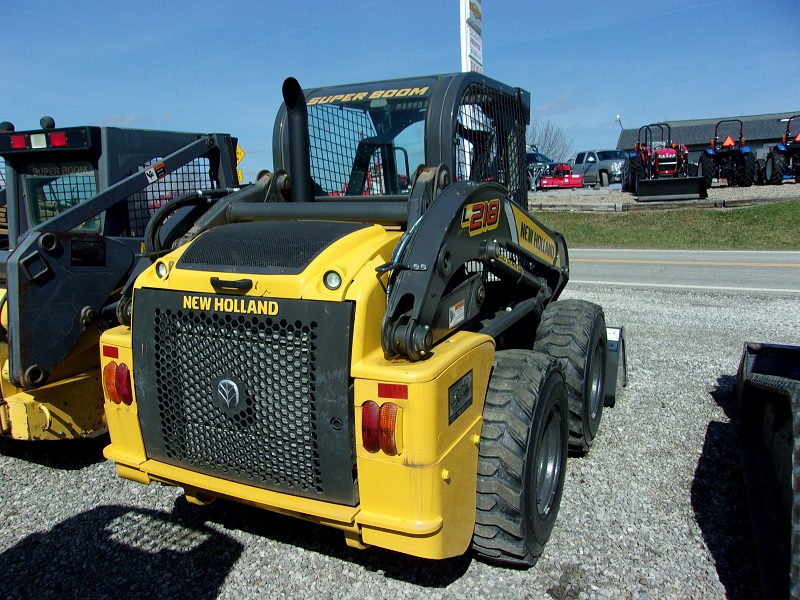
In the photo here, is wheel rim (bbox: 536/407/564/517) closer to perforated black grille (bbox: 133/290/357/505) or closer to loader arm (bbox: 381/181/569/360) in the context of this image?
loader arm (bbox: 381/181/569/360)

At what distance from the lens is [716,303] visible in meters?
9.56

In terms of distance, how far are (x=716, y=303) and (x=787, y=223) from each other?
981 centimetres

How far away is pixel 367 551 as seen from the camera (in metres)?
3.46

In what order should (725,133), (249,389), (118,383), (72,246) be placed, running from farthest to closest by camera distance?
(725,133) < (72,246) < (118,383) < (249,389)

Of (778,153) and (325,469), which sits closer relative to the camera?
(325,469)

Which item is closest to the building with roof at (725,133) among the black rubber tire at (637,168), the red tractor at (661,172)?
the red tractor at (661,172)

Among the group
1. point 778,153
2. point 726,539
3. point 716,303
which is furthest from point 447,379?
point 778,153

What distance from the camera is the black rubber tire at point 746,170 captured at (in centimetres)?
2383

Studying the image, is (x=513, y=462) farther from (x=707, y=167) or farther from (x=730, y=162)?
(x=730, y=162)

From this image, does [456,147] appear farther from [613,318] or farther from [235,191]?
[613,318]

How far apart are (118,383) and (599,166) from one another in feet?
103

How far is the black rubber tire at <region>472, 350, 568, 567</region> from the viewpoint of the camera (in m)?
2.98

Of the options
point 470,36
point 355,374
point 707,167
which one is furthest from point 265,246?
point 707,167

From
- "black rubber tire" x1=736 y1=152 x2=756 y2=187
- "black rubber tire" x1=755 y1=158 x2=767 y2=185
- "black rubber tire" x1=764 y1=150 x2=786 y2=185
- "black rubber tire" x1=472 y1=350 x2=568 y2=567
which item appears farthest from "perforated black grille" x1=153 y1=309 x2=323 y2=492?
"black rubber tire" x1=755 y1=158 x2=767 y2=185
